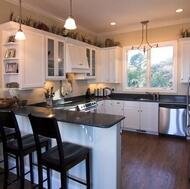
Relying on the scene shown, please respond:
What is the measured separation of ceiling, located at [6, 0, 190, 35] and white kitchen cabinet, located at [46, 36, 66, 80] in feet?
2.03

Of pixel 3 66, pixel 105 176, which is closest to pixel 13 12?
pixel 3 66

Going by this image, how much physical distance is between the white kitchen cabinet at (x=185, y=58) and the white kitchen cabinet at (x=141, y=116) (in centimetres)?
97

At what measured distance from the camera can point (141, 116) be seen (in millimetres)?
4648

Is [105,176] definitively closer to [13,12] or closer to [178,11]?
[13,12]

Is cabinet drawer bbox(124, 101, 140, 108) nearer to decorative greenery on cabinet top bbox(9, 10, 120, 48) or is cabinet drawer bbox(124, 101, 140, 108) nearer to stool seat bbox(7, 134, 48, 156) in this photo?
decorative greenery on cabinet top bbox(9, 10, 120, 48)

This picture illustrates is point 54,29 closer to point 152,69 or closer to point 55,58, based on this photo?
point 55,58

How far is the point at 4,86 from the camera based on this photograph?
308 centimetres

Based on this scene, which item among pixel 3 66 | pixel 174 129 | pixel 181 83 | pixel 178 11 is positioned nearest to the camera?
pixel 3 66

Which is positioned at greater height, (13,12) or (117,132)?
(13,12)

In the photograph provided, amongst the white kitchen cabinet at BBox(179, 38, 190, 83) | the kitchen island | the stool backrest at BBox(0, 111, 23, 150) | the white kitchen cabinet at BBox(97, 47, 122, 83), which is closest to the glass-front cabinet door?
the white kitchen cabinet at BBox(97, 47, 122, 83)

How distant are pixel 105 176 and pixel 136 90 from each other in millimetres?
3524

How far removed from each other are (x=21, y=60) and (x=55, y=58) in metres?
0.84

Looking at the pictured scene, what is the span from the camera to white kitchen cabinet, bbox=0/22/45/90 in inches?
115

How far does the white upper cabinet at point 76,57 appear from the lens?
3922 millimetres
